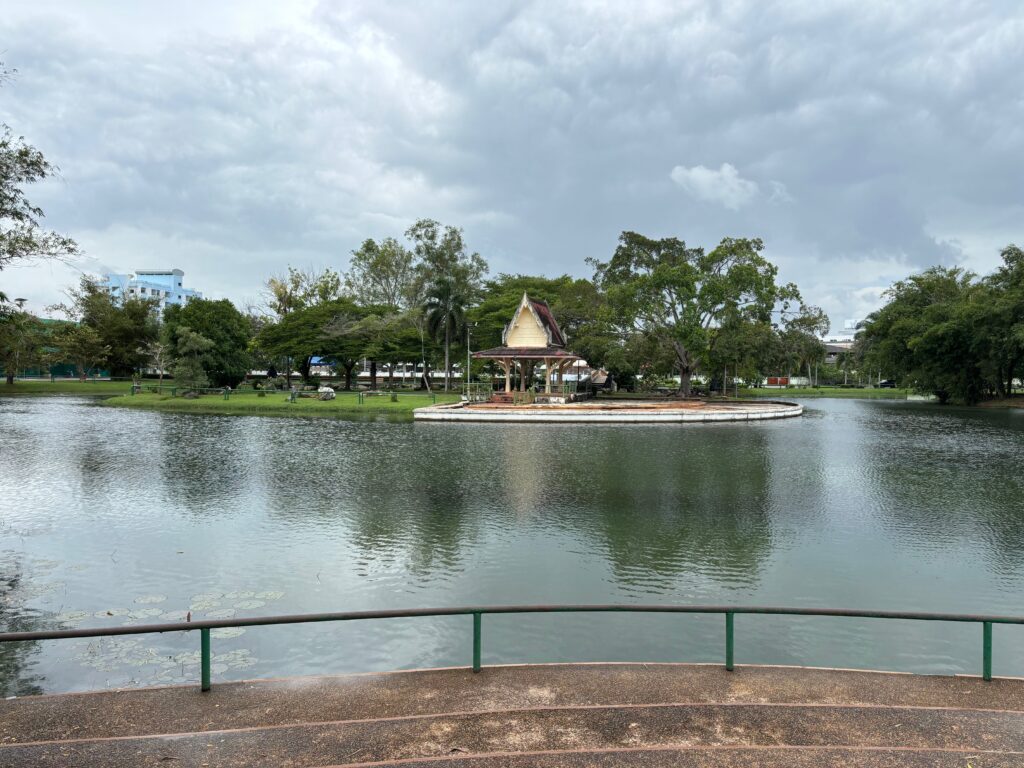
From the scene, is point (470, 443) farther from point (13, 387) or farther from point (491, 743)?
point (13, 387)

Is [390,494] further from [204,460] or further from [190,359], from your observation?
[190,359]

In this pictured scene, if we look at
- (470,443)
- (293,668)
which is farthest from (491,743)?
(470,443)

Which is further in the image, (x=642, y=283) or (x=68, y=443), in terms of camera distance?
(x=642, y=283)

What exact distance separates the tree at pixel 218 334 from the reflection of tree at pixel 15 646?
153 ft

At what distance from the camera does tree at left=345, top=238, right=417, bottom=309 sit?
70.6 metres

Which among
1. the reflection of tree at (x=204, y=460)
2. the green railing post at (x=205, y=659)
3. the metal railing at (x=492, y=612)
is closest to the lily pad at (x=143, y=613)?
the metal railing at (x=492, y=612)

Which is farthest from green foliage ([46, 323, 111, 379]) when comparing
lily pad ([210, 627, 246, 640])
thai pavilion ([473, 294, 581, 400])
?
lily pad ([210, 627, 246, 640])

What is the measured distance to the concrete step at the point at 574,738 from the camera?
4160 millimetres

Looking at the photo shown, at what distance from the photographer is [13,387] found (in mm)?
Result: 61500

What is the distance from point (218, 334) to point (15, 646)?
2042 inches

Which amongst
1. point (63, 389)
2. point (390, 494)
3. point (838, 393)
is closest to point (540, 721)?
point (390, 494)

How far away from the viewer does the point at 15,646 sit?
753 centimetres

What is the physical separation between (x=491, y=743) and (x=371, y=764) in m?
→ 0.79

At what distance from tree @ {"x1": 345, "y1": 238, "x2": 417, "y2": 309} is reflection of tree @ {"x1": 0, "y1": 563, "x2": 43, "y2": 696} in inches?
2401
